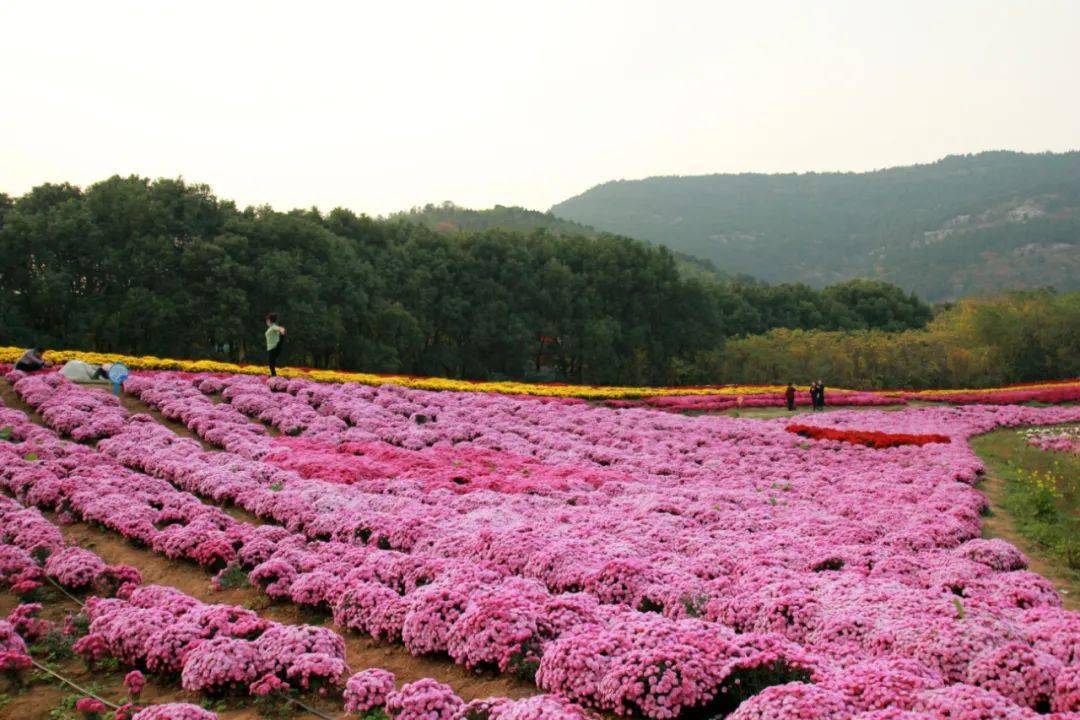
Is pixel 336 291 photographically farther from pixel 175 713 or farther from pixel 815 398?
pixel 175 713

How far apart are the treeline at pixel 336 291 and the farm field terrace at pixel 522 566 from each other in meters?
28.6

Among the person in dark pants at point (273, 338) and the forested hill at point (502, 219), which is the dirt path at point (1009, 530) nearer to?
the person in dark pants at point (273, 338)

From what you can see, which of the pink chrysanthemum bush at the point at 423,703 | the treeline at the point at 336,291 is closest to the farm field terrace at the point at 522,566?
the pink chrysanthemum bush at the point at 423,703

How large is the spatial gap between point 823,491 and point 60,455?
15.7 m

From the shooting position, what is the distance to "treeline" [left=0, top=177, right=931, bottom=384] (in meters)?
47.5

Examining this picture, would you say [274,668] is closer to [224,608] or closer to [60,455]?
[224,608]

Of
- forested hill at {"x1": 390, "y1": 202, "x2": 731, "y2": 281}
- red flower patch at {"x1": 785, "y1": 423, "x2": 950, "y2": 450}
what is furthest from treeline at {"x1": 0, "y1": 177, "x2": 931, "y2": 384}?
forested hill at {"x1": 390, "y1": 202, "x2": 731, "y2": 281}

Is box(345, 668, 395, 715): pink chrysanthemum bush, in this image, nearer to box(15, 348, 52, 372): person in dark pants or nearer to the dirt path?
the dirt path

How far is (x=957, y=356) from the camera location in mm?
71812

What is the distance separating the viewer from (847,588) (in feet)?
32.6

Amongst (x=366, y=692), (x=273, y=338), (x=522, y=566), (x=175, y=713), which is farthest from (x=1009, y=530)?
(x=273, y=338)

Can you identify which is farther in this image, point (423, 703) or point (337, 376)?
point (337, 376)

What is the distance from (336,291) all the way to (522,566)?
47648mm

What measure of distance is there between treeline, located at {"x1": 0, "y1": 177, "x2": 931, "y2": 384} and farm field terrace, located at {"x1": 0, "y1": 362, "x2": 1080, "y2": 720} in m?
28.6
